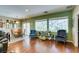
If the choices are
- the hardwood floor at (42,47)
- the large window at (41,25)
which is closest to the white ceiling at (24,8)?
the large window at (41,25)

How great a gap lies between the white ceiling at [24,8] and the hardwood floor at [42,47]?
0.65m

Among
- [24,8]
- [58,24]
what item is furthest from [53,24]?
[24,8]

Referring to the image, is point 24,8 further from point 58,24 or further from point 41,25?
point 58,24

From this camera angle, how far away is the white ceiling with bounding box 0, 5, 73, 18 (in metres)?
1.79

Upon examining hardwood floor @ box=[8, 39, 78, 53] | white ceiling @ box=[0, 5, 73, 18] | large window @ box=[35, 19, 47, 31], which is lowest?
hardwood floor @ box=[8, 39, 78, 53]

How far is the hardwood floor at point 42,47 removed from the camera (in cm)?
189

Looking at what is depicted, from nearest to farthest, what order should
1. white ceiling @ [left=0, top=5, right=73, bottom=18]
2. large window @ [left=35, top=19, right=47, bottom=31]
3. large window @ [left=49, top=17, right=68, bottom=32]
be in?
white ceiling @ [left=0, top=5, right=73, bottom=18], large window @ [left=49, top=17, right=68, bottom=32], large window @ [left=35, top=19, right=47, bottom=31]

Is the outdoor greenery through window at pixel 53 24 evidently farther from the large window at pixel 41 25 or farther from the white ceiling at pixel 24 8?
the white ceiling at pixel 24 8

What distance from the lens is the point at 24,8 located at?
1.86 metres

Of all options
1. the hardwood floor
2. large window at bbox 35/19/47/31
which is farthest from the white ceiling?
the hardwood floor

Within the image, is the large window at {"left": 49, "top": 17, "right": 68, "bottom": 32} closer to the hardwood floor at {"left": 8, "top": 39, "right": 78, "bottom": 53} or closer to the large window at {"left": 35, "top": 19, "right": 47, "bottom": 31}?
the large window at {"left": 35, "top": 19, "right": 47, "bottom": 31}

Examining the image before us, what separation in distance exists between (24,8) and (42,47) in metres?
0.97

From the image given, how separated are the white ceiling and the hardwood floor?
65 centimetres
